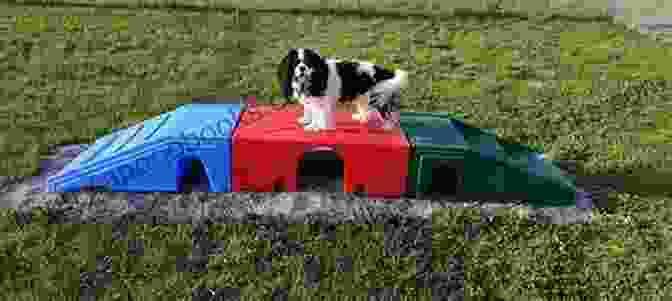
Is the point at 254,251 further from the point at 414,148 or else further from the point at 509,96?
the point at 509,96

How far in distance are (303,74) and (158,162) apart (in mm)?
1450

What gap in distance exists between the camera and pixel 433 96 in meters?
8.28

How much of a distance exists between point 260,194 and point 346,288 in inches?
56.4

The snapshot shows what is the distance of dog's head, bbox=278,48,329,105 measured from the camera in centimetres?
457

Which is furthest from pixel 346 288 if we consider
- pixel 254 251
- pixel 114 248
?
pixel 114 248

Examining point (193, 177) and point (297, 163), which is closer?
point (297, 163)

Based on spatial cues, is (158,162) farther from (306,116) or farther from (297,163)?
(306,116)

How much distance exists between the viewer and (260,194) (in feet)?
16.4

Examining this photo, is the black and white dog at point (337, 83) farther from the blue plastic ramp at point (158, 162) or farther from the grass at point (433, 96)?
the grass at point (433, 96)

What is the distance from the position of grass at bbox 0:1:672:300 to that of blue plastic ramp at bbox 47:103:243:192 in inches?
21.5

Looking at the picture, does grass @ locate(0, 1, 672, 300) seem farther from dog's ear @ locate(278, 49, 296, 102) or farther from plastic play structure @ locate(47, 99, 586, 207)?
dog's ear @ locate(278, 49, 296, 102)

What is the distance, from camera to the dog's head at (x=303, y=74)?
15.0 ft

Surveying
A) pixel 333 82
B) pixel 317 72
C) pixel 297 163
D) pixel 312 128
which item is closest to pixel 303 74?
pixel 317 72

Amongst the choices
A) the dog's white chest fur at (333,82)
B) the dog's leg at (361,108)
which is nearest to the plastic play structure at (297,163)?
the dog's leg at (361,108)
